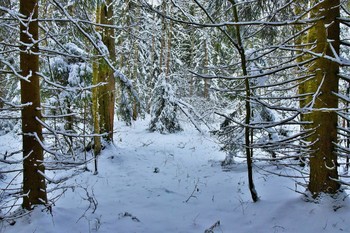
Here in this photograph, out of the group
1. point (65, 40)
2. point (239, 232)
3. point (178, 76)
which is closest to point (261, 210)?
point (239, 232)

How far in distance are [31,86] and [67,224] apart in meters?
2.32

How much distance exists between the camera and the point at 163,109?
53.2ft

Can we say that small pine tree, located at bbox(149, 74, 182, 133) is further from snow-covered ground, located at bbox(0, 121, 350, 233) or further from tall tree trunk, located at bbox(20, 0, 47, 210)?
tall tree trunk, located at bbox(20, 0, 47, 210)

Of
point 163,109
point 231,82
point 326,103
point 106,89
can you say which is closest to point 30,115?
point 326,103

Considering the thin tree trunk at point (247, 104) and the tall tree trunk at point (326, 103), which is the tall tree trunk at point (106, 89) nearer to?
the thin tree trunk at point (247, 104)

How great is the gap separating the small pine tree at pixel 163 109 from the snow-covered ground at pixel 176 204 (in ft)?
19.3

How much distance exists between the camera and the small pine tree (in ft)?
51.9

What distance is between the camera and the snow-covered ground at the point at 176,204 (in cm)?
467

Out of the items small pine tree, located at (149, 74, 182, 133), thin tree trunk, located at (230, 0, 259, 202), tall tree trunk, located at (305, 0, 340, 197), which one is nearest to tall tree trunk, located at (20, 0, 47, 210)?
thin tree trunk, located at (230, 0, 259, 202)

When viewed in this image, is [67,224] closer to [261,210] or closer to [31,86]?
[31,86]

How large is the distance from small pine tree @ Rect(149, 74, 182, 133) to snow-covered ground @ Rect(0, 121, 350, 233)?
19.3 ft

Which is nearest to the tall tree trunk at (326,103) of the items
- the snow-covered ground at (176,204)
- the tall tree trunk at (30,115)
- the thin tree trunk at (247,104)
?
the snow-covered ground at (176,204)

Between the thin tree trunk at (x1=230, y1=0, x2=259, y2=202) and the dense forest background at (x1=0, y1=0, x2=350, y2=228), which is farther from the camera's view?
the thin tree trunk at (x1=230, y1=0, x2=259, y2=202)

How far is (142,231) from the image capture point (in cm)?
504
